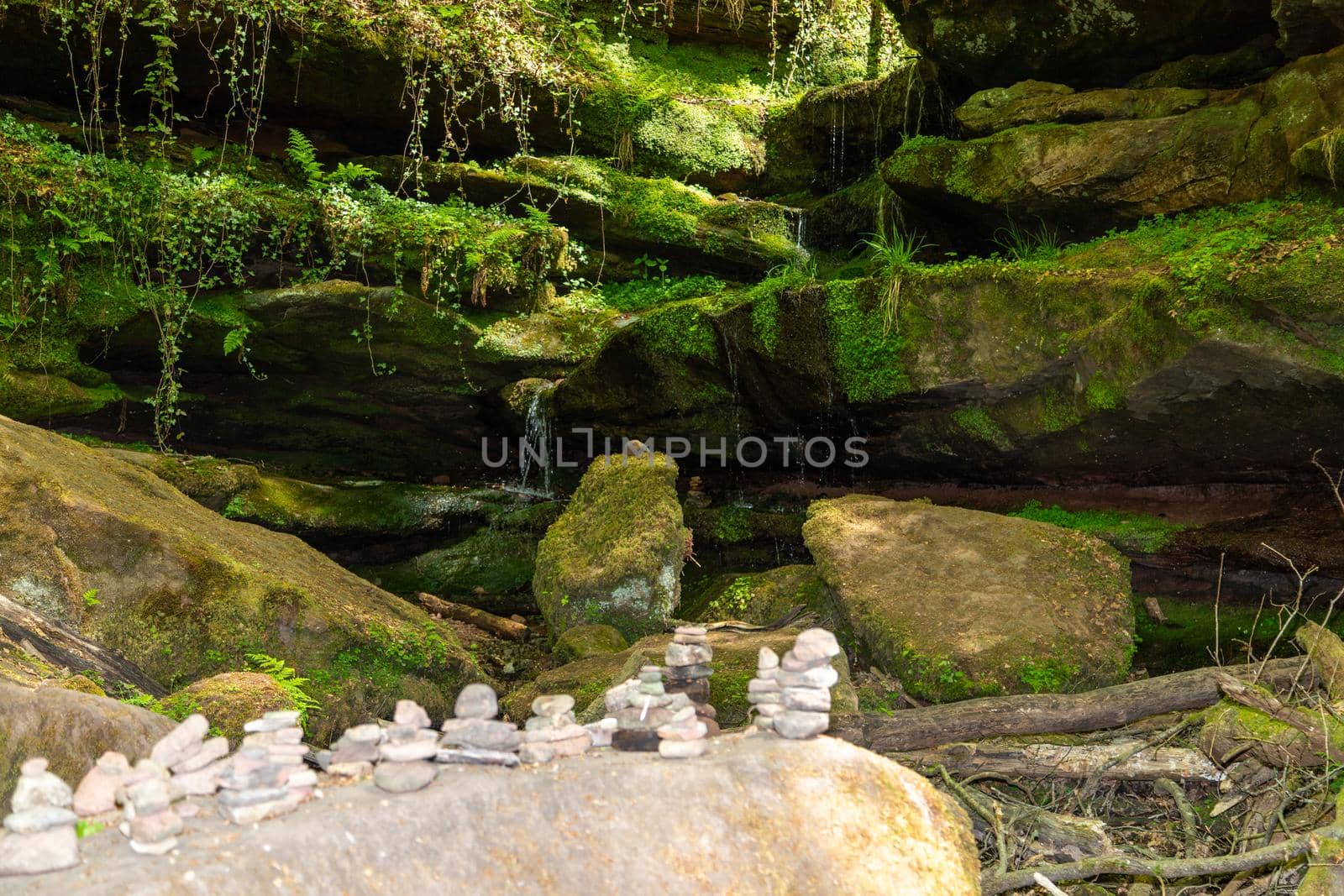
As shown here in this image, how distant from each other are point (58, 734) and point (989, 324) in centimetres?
723

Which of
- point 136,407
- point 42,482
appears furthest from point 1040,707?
point 136,407

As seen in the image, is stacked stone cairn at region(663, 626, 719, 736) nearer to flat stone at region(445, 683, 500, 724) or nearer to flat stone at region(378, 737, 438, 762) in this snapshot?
flat stone at region(445, 683, 500, 724)

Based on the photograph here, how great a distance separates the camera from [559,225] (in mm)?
12969

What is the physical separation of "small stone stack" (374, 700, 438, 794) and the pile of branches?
3045 mm

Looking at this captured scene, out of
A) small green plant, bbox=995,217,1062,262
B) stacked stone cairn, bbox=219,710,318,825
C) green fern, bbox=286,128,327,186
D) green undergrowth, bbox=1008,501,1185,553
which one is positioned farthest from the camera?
green fern, bbox=286,128,327,186

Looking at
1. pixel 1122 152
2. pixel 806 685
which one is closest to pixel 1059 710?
pixel 806 685

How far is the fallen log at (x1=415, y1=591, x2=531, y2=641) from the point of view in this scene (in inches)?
361

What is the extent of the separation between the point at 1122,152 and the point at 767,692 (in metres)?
7.08

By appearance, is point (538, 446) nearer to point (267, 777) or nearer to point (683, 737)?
point (683, 737)

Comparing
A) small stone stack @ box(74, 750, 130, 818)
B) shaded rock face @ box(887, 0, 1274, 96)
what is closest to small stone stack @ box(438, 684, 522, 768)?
small stone stack @ box(74, 750, 130, 818)

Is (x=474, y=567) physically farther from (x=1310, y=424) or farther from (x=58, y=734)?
(x=1310, y=424)

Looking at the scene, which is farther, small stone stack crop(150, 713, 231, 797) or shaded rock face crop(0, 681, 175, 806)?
shaded rock face crop(0, 681, 175, 806)

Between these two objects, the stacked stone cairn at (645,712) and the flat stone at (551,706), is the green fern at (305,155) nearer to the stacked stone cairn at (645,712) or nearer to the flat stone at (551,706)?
the stacked stone cairn at (645,712)

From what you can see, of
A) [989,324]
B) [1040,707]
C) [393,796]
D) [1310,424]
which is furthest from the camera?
[989,324]
